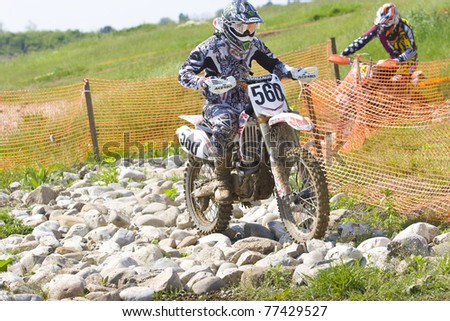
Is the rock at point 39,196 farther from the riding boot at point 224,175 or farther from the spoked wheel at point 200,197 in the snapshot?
the riding boot at point 224,175

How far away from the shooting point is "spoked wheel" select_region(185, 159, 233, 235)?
27.7 feet

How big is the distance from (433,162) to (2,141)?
24.1 ft

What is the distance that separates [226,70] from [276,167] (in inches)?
42.6

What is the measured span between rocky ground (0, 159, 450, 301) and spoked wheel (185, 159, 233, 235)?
6.1 inches

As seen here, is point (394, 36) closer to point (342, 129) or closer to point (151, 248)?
point (342, 129)

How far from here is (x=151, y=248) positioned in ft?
24.4

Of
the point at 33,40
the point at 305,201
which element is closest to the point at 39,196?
the point at 305,201

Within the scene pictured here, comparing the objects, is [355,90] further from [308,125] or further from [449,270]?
[449,270]

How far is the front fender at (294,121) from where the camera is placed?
7.10m

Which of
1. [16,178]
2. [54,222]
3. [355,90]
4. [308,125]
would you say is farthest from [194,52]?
[16,178]

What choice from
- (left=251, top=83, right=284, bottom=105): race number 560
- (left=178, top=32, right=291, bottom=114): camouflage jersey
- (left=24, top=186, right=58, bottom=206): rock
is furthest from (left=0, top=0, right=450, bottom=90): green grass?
(left=251, top=83, right=284, bottom=105): race number 560

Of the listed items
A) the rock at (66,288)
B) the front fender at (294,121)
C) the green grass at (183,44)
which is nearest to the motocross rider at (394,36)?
the front fender at (294,121)

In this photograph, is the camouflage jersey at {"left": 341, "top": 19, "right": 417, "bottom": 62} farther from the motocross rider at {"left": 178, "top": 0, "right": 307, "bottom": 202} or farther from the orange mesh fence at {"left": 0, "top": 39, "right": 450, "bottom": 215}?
the motocross rider at {"left": 178, "top": 0, "right": 307, "bottom": 202}

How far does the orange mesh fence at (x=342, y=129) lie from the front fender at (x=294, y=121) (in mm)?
1670
